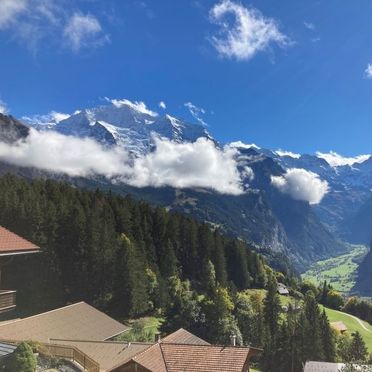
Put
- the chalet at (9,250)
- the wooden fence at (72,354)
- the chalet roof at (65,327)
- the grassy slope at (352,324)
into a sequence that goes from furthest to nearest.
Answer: the grassy slope at (352,324), the chalet roof at (65,327), the wooden fence at (72,354), the chalet at (9,250)

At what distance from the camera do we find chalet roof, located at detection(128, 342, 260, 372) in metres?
31.5

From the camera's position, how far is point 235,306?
104 m

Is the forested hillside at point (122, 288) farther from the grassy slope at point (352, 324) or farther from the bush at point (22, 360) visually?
the bush at point (22, 360)

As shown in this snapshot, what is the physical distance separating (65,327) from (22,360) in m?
27.4

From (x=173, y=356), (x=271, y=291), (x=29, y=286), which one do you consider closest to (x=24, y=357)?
(x=173, y=356)

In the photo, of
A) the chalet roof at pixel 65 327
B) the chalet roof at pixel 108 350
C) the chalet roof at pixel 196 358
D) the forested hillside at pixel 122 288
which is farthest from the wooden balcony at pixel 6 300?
the forested hillside at pixel 122 288

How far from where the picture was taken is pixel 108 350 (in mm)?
45500

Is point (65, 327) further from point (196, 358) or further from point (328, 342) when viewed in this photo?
point (328, 342)

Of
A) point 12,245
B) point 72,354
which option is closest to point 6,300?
point 12,245

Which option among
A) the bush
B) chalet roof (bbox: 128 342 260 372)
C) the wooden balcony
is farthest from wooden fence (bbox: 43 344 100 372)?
the bush

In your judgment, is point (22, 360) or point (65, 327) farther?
point (65, 327)

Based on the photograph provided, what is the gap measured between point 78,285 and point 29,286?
30.8 ft

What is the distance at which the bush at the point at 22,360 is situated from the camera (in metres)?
27.5

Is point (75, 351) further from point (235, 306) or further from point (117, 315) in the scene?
point (235, 306)
